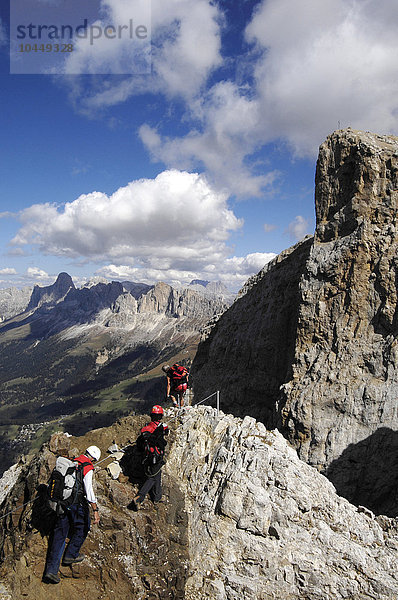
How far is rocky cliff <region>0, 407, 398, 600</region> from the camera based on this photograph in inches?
430

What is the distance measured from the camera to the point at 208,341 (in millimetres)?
46781

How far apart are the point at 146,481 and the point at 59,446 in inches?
182

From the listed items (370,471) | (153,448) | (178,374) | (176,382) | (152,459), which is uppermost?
(178,374)

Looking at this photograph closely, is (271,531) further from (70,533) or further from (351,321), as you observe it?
(351,321)

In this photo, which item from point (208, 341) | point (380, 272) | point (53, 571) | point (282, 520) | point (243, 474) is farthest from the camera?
point (208, 341)

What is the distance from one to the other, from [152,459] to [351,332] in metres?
18.9

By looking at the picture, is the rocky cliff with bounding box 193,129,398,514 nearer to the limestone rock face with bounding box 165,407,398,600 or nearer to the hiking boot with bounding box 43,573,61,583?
the limestone rock face with bounding box 165,407,398,600

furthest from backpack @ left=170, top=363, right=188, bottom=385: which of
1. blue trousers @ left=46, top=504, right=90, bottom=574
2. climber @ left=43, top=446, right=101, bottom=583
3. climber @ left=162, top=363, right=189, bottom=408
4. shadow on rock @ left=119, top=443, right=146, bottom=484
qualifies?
blue trousers @ left=46, top=504, right=90, bottom=574

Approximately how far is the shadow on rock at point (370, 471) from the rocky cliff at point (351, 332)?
0.07 meters

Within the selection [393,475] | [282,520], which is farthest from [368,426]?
[282,520]

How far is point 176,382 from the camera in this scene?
21.5 m

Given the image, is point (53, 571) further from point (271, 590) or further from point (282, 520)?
point (282, 520)

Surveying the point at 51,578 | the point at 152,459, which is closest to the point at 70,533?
the point at 51,578

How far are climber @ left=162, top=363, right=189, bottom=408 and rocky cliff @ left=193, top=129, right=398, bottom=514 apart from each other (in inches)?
362
